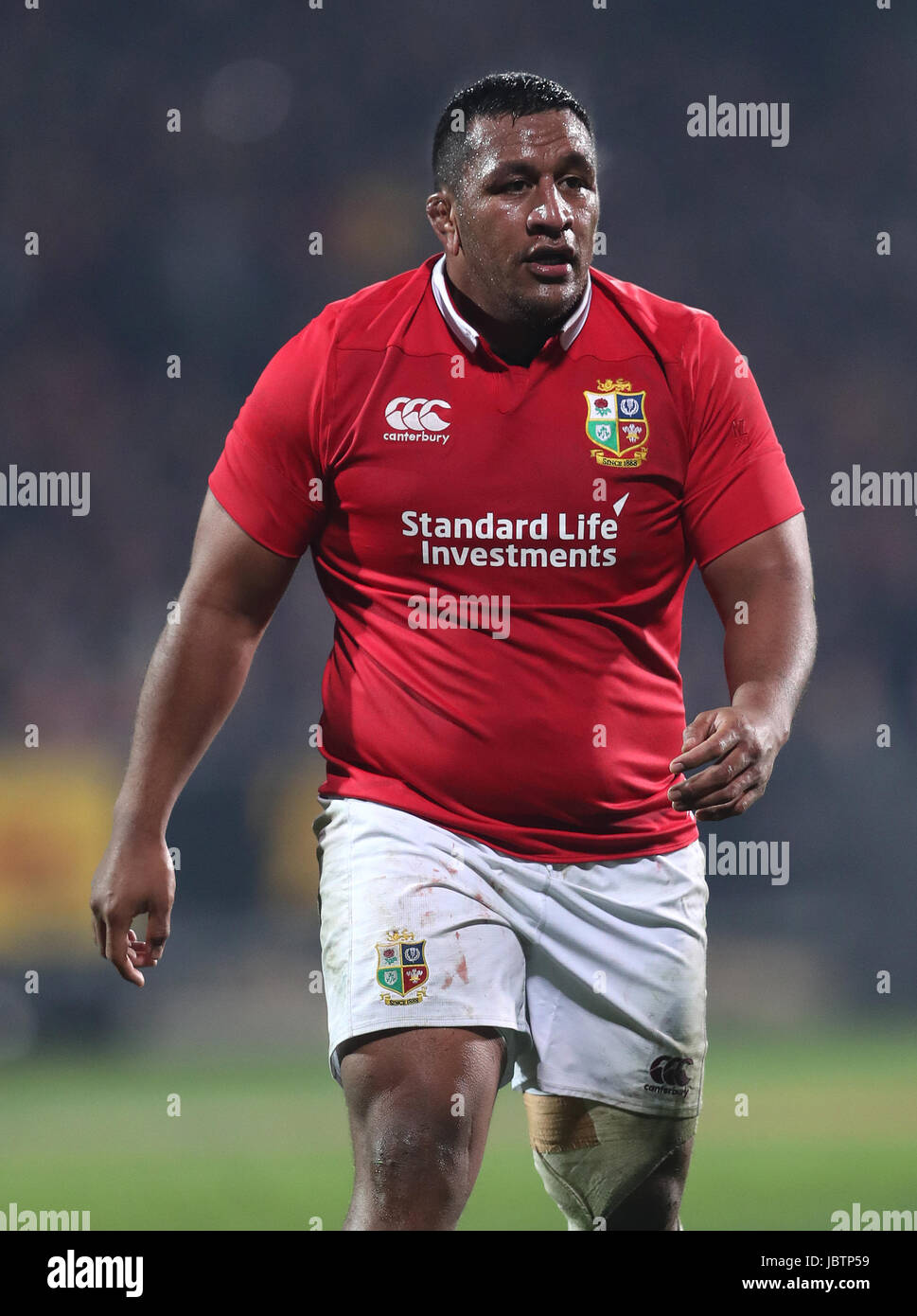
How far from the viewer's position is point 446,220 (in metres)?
3.04

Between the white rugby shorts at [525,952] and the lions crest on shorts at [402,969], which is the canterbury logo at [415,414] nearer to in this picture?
the white rugby shorts at [525,952]

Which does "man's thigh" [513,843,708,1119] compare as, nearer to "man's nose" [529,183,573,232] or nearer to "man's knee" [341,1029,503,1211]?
"man's knee" [341,1029,503,1211]

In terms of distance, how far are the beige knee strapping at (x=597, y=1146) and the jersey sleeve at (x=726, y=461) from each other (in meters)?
1.00

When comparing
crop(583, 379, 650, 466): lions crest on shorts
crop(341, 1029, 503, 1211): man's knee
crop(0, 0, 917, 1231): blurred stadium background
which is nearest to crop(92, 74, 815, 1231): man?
crop(583, 379, 650, 466): lions crest on shorts

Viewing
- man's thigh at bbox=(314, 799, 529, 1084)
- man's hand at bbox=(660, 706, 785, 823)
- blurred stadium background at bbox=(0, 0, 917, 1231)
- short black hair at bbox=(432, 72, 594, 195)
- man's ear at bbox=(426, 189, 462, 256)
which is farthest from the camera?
blurred stadium background at bbox=(0, 0, 917, 1231)

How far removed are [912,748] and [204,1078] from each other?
3823 mm

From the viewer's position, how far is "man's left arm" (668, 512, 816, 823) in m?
2.50

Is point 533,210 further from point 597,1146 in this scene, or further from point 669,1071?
point 597,1146

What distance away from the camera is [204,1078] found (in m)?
6.34

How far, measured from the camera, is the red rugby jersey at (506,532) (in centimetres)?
278

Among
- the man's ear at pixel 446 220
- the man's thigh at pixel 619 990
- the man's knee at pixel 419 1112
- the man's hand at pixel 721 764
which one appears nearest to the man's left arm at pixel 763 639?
the man's hand at pixel 721 764

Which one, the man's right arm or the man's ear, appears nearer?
A: the man's right arm

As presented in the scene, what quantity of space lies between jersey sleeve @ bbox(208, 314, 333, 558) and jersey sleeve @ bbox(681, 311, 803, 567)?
66 centimetres

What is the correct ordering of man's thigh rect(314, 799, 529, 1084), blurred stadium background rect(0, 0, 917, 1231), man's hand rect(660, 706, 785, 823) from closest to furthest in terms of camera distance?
1. man's hand rect(660, 706, 785, 823)
2. man's thigh rect(314, 799, 529, 1084)
3. blurred stadium background rect(0, 0, 917, 1231)
